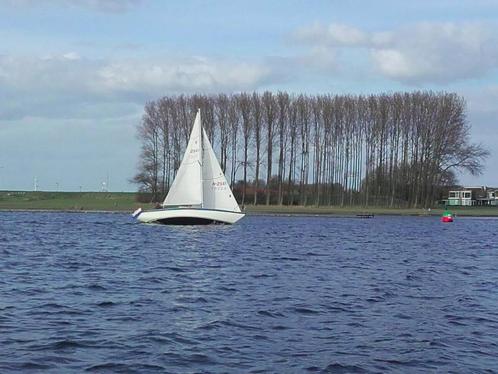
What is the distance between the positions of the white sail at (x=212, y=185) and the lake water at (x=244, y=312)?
26.3 m

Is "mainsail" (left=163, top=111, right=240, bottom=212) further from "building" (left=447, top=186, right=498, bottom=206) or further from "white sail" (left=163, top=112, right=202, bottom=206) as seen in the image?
"building" (left=447, top=186, right=498, bottom=206)

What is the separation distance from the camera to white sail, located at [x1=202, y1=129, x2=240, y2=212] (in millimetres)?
65375

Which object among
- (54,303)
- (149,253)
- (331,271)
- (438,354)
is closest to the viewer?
(438,354)

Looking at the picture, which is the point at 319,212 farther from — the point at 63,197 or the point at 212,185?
the point at 63,197

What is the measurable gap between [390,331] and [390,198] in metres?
99.6

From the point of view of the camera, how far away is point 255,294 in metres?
23.2

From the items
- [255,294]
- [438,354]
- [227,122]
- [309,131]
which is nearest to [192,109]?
[227,122]

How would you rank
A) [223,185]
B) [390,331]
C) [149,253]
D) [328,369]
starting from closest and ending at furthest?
[328,369] → [390,331] → [149,253] → [223,185]

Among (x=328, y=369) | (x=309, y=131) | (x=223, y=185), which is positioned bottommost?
(x=328, y=369)

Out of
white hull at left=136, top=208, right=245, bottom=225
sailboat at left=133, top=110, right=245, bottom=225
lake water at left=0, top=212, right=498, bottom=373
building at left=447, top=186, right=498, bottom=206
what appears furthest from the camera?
building at left=447, top=186, right=498, bottom=206

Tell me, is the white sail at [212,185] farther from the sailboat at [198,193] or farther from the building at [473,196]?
the building at [473,196]

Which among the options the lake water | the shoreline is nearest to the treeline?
the shoreline

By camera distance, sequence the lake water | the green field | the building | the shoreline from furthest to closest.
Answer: the building, the green field, the shoreline, the lake water

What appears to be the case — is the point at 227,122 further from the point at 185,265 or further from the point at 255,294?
the point at 255,294
